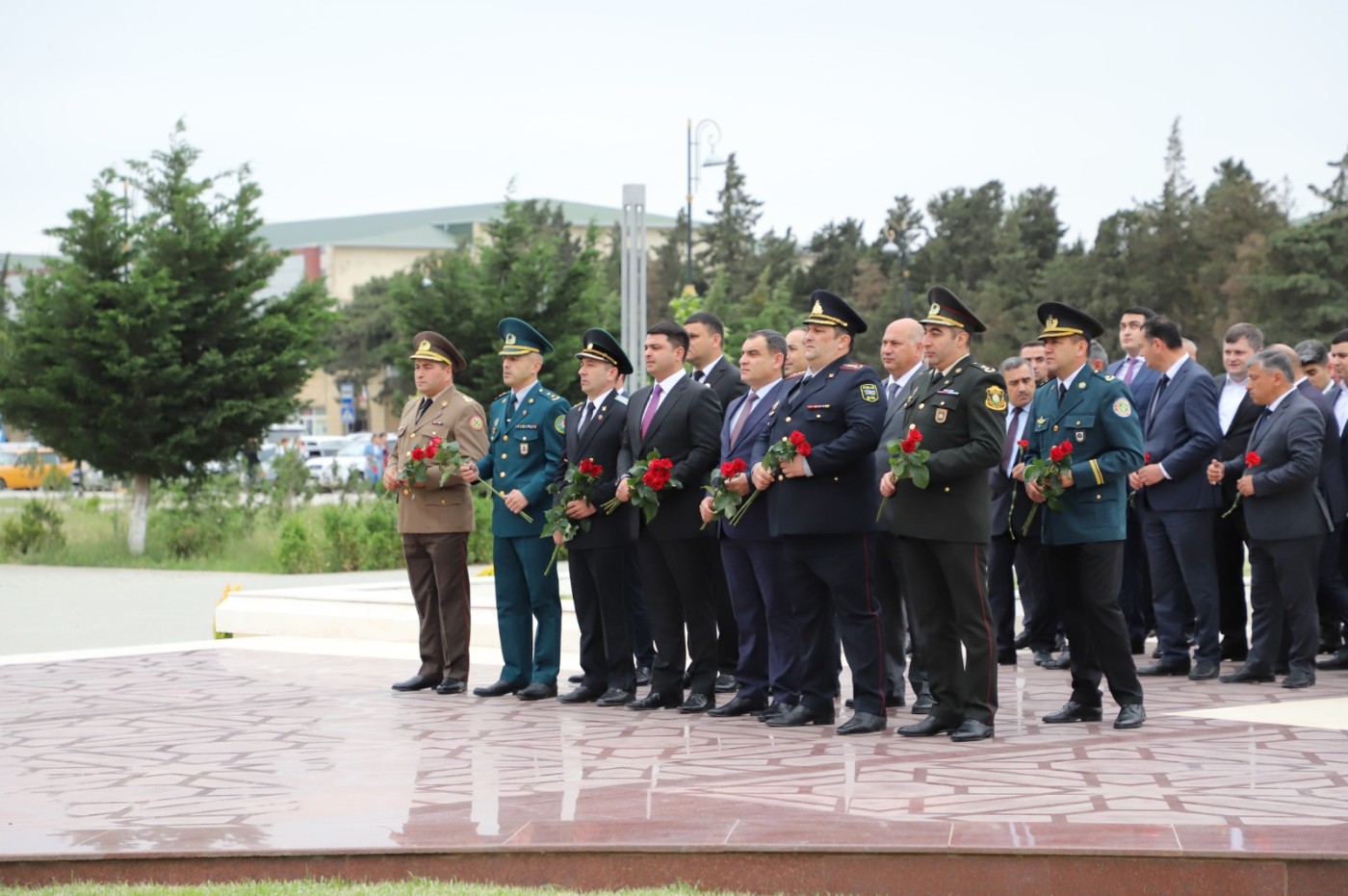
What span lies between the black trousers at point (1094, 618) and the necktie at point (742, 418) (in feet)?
5.89

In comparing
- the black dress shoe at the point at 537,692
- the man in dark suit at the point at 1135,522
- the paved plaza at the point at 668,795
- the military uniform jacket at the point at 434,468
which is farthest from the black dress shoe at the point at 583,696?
the man in dark suit at the point at 1135,522

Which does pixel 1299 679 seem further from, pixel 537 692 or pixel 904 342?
pixel 537 692

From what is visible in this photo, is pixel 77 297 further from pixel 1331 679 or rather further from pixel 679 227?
pixel 679 227

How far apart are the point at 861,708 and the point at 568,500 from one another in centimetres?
225

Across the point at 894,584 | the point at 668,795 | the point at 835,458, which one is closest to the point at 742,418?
the point at 835,458

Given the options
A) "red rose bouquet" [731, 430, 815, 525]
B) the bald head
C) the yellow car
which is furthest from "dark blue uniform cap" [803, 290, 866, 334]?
the yellow car

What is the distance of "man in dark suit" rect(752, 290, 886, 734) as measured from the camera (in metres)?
8.10

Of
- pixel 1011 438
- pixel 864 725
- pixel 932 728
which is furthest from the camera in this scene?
pixel 1011 438

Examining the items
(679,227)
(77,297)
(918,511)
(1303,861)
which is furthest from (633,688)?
(679,227)

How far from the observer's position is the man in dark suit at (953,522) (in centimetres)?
774

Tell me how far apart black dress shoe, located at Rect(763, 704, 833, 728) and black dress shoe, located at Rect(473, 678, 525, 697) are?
81.9 inches

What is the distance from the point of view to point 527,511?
9.76 m

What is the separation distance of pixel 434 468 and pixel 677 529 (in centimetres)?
176

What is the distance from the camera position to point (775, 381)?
29.4ft
